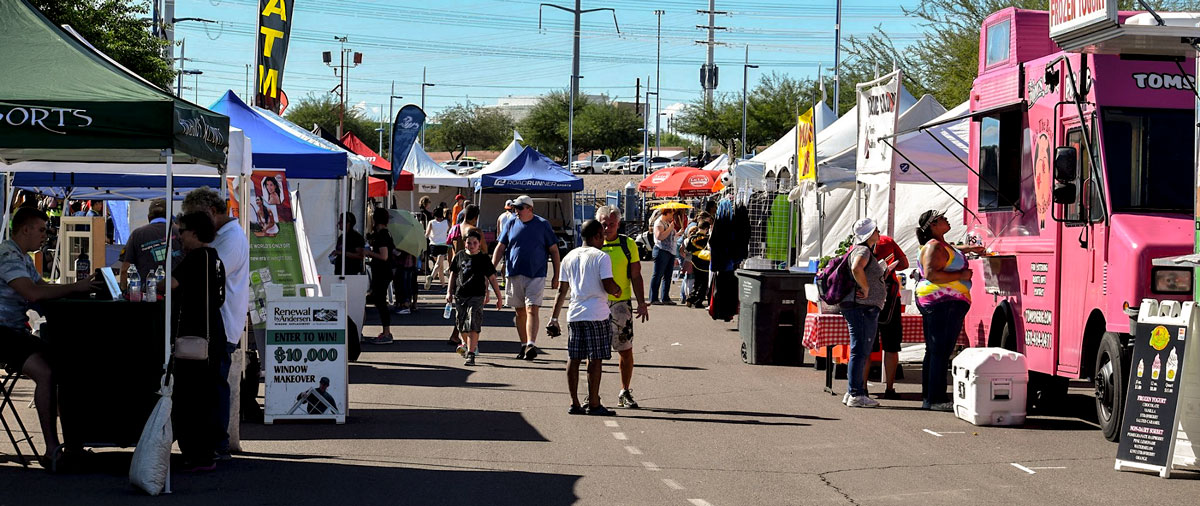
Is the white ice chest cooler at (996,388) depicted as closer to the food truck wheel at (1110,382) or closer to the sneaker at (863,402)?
the food truck wheel at (1110,382)

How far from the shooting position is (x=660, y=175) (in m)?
40.7

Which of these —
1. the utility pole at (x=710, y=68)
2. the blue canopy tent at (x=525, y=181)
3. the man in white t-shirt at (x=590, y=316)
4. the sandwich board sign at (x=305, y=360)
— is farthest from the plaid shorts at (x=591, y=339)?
the utility pole at (x=710, y=68)

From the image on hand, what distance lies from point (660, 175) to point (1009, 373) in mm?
29773

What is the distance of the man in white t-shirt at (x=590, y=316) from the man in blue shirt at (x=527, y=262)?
3.72 meters

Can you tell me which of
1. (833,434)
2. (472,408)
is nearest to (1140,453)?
(833,434)

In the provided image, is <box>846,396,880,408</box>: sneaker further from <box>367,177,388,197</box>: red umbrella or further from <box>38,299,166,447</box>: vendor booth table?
<box>367,177,388,197</box>: red umbrella

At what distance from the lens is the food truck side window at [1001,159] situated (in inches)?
475

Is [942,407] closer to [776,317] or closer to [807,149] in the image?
[776,317]

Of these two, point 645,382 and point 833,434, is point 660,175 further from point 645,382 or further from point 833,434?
point 833,434

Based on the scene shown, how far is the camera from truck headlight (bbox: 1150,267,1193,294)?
947cm

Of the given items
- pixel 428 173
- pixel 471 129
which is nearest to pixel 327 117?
pixel 471 129

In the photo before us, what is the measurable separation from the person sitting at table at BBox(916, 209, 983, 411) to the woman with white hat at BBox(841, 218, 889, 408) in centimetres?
39

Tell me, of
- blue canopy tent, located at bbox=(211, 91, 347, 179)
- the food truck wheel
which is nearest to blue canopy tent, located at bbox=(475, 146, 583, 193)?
blue canopy tent, located at bbox=(211, 91, 347, 179)

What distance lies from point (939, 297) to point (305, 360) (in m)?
5.37
